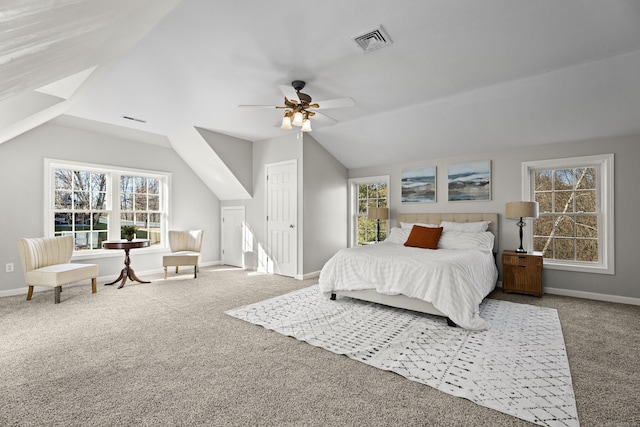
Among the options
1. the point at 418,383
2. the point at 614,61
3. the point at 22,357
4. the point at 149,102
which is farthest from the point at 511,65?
the point at 22,357

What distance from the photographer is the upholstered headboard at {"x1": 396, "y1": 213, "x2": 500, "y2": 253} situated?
4828 mm

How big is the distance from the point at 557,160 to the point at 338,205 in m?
3.69

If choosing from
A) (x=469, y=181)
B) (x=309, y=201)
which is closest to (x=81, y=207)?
(x=309, y=201)

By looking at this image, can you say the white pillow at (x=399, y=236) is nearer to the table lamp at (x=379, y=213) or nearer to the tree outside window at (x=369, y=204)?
the table lamp at (x=379, y=213)

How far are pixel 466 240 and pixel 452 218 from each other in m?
0.88

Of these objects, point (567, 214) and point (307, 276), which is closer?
point (567, 214)

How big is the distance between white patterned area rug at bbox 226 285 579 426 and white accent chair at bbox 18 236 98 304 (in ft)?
7.49

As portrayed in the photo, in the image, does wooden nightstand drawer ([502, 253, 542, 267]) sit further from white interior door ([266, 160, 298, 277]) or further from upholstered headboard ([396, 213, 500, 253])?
white interior door ([266, 160, 298, 277])

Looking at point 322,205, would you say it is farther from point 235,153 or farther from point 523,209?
point 523,209

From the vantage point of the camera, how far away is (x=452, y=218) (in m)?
5.20

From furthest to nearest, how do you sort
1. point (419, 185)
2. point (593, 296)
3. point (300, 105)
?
point (419, 185), point (593, 296), point (300, 105)

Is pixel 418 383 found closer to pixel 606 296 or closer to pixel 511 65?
pixel 511 65

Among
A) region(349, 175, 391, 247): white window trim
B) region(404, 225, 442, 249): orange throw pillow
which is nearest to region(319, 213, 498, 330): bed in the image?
region(404, 225, 442, 249): orange throw pillow

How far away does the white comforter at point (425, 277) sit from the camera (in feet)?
9.90
